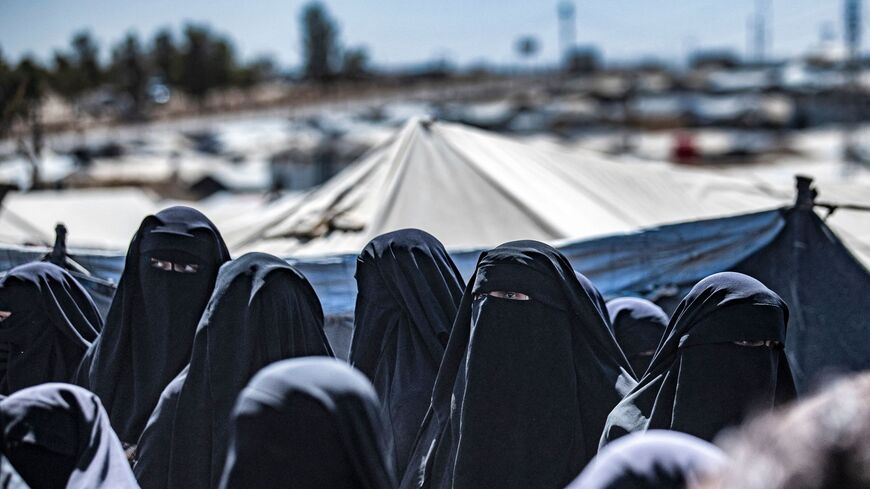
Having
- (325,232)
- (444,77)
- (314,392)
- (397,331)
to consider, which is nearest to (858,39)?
(325,232)

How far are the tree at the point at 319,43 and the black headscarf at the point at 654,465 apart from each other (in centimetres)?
6126

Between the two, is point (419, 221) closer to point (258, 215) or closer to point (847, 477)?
point (258, 215)

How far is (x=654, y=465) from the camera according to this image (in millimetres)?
1549

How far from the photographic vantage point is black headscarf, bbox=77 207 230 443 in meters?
3.37

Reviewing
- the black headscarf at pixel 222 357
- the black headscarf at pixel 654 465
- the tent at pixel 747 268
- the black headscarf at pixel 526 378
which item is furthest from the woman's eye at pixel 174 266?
the black headscarf at pixel 654 465

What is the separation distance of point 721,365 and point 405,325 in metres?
1.26

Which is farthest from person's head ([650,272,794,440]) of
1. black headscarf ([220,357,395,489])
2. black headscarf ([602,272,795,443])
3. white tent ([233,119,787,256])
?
white tent ([233,119,787,256])

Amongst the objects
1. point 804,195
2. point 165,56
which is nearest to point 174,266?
point 804,195

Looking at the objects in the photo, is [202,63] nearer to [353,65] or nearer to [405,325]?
[353,65]

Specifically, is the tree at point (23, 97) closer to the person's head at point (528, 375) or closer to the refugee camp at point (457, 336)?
the refugee camp at point (457, 336)

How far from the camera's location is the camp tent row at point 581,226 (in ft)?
13.6

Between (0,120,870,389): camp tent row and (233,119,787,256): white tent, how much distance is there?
0.03ft

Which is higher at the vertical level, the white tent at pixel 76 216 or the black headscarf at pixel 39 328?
the black headscarf at pixel 39 328

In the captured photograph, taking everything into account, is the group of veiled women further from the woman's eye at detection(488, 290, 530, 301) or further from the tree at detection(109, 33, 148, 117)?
the tree at detection(109, 33, 148, 117)
